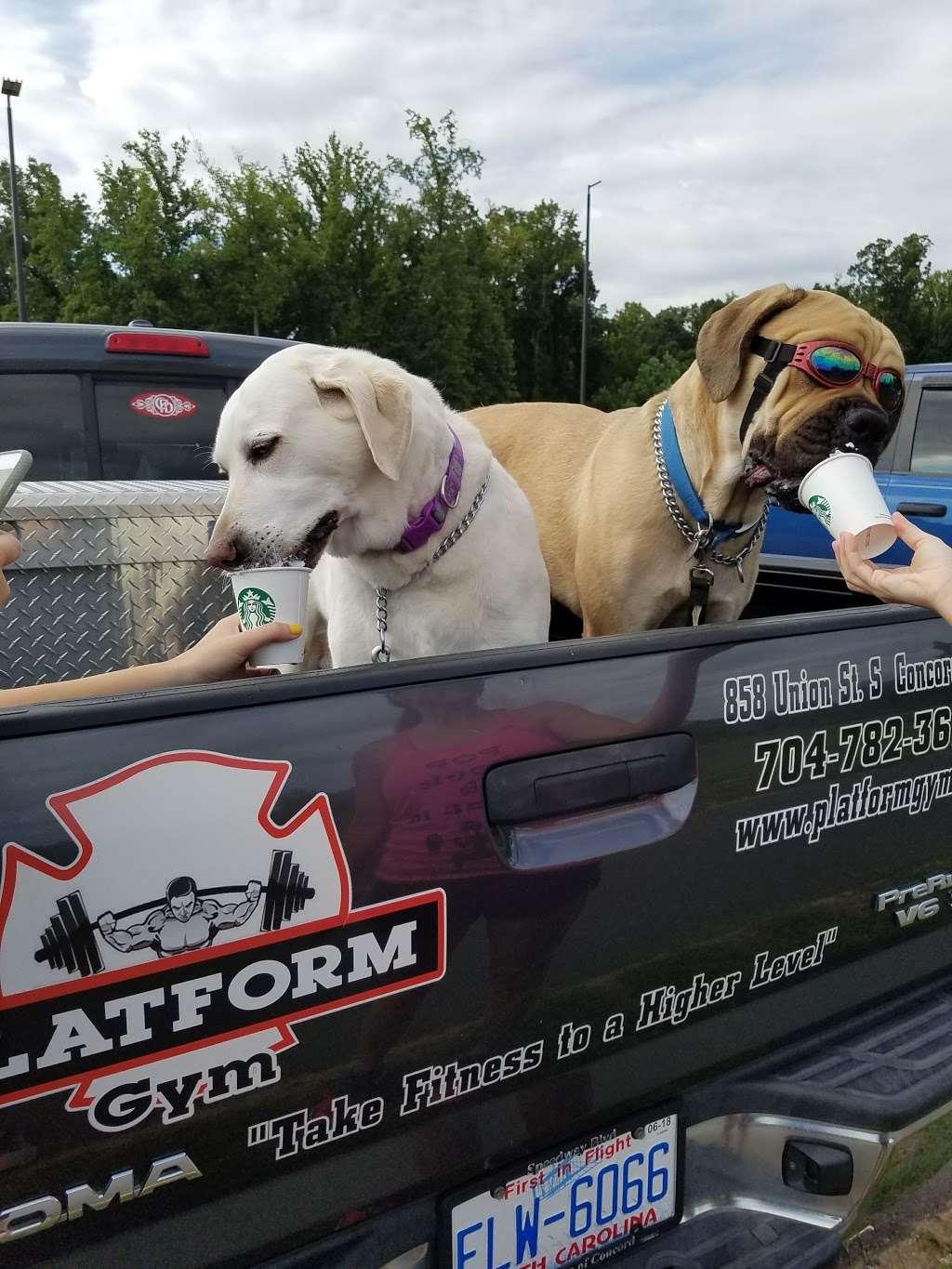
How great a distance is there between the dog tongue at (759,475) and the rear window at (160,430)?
2318 millimetres

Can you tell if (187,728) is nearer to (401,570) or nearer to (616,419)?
(401,570)

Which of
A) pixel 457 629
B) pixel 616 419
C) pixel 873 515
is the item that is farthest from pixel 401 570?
pixel 616 419

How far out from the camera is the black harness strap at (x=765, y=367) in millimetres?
2721

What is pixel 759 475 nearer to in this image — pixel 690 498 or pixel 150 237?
pixel 690 498

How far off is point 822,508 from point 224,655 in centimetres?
117

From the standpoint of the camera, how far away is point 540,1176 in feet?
4.68

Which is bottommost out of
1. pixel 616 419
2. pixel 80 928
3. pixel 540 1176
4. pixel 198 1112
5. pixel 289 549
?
pixel 540 1176

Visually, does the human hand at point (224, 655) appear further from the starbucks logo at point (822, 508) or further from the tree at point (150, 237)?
the tree at point (150, 237)

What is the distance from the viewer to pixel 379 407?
2.28 meters

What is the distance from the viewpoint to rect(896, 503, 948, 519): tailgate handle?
228 inches

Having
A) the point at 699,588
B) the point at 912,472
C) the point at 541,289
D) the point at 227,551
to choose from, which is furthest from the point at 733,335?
the point at 541,289

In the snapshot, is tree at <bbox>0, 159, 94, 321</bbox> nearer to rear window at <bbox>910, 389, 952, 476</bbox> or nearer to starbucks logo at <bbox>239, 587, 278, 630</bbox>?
rear window at <bbox>910, 389, 952, 476</bbox>

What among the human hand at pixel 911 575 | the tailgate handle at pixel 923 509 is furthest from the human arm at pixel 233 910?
the tailgate handle at pixel 923 509

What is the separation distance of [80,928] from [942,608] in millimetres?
1381
